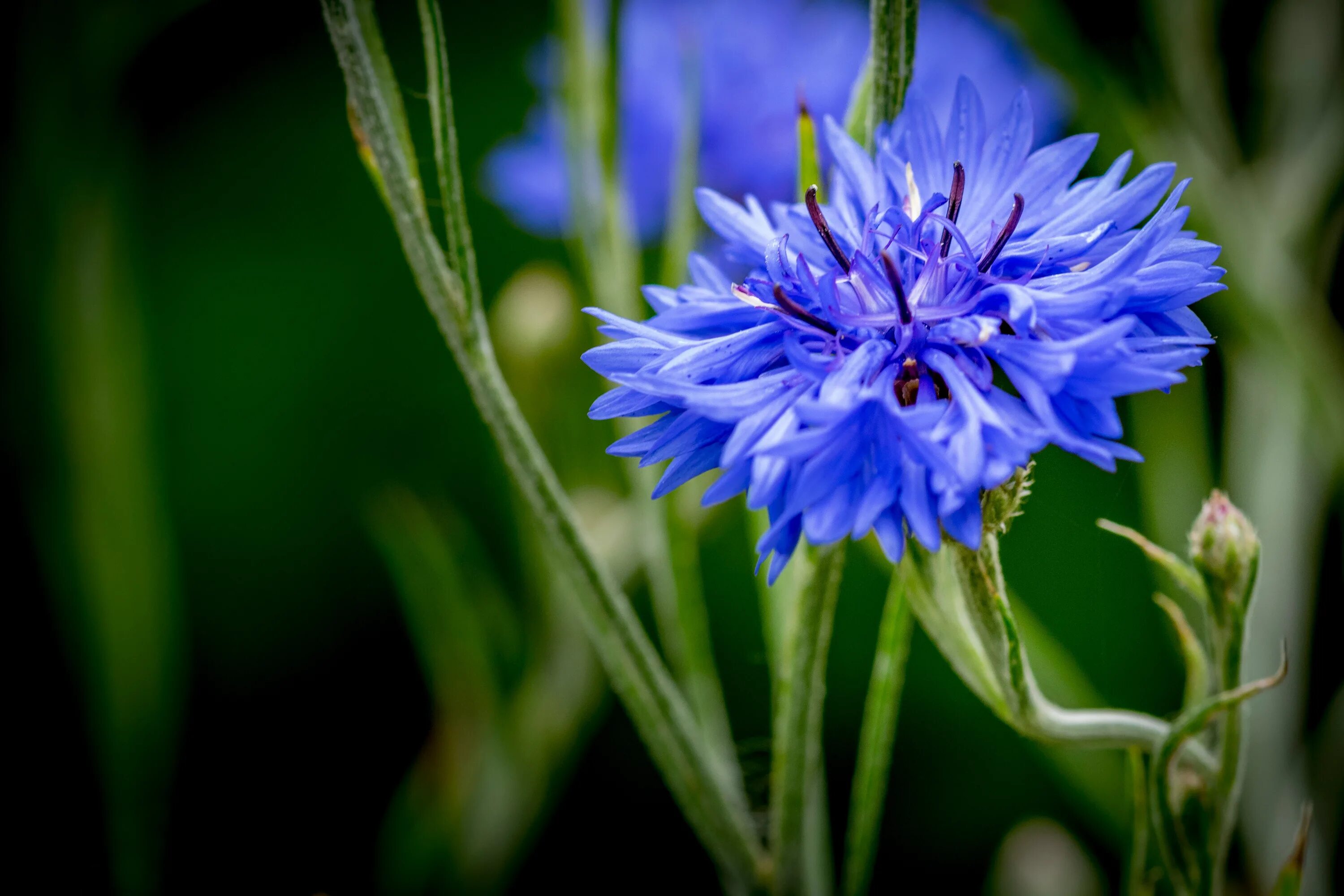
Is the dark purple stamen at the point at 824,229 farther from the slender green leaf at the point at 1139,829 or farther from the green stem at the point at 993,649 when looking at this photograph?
the slender green leaf at the point at 1139,829

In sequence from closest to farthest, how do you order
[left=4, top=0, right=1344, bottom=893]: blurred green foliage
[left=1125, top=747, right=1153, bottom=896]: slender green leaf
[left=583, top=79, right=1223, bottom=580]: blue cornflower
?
1. [left=583, top=79, right=1223, bottom=580]: blue cornflower
2. [left=1125, top=747, right=1153, bottom=896]: slender green leaf
3. [left=4, top=0, right=1344, bottom=893]: blurred green foliage

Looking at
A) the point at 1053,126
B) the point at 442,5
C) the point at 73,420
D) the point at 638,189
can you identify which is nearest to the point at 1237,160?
the point at 1053,126

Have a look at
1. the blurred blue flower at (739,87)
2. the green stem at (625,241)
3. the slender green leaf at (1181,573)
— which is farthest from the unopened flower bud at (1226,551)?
the blurred blue flower at (739,87)

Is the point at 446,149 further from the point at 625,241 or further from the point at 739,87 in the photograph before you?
the point at 739,87

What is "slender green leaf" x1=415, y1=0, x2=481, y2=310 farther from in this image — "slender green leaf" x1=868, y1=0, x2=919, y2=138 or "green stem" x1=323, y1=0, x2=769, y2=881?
"slender green leaf" x1=868, y1=0, x2=919, y2=138

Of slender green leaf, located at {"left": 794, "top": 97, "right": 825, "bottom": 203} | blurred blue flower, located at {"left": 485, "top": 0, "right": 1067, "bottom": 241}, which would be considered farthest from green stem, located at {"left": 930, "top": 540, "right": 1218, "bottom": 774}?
blurred blue flower, located at {"left": 485, "top": 0, "right": 1067, "bottom": 241}
